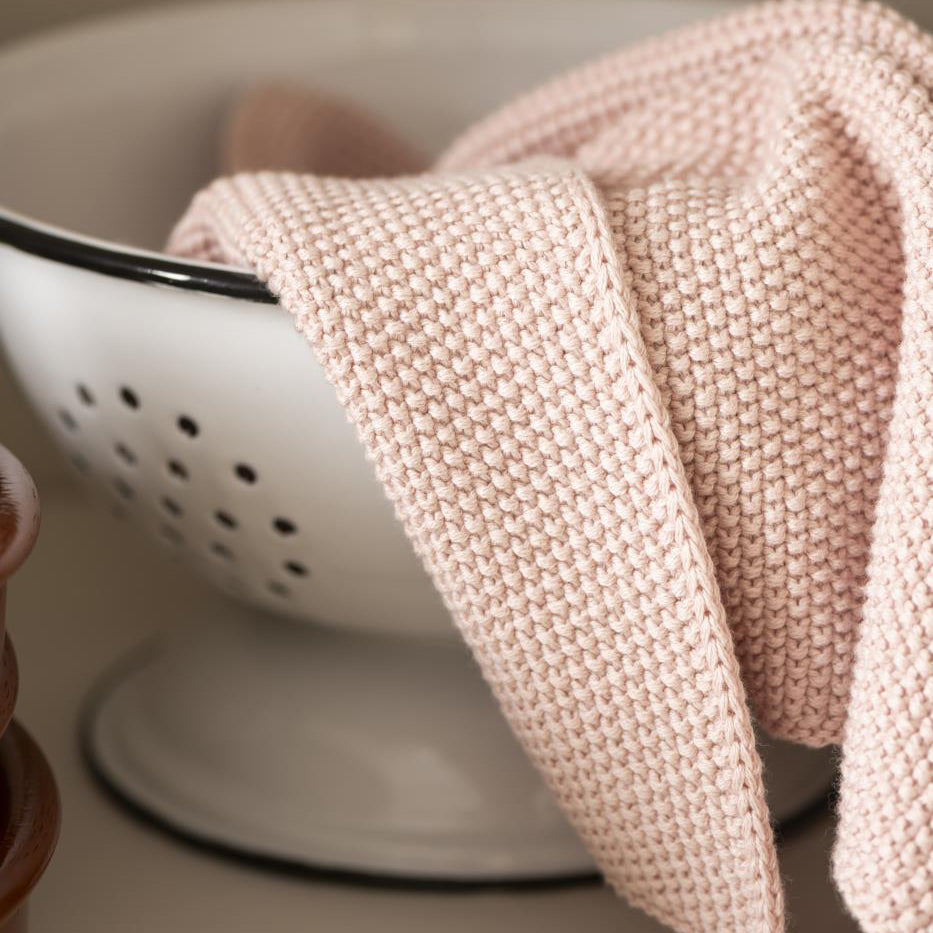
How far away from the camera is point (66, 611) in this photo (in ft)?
2.39

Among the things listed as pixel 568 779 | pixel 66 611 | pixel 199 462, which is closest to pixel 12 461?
pixel 199 462

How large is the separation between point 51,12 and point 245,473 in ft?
1.45

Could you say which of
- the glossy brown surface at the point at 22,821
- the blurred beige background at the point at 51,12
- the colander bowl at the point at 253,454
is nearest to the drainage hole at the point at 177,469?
the colander bowl at the point at 253,454

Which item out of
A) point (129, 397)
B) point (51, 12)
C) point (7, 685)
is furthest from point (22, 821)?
point (51, 12)

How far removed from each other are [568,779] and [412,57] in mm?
464

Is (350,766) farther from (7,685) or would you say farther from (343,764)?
(7,685)

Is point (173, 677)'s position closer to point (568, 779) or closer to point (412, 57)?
point (568, 779)

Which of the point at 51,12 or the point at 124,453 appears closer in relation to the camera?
the point at 124,453

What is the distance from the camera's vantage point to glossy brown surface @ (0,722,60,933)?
396mm

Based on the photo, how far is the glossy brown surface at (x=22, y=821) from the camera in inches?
15.6

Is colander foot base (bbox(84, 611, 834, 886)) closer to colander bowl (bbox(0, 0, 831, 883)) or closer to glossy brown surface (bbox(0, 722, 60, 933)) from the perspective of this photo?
colander bowl (bbox(0, 0, 831, 883))

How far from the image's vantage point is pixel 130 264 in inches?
16.8

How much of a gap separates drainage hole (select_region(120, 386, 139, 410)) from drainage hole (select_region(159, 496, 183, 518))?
0.04 m

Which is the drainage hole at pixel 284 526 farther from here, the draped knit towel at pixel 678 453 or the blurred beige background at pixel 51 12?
the blurred beige background at pixel 51 12
